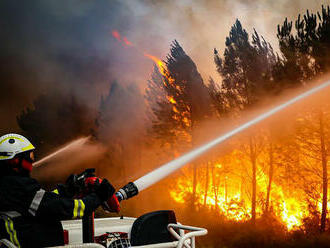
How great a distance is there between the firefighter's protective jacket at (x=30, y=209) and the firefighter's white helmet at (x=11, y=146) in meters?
0.20

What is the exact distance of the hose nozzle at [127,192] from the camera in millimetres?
2795

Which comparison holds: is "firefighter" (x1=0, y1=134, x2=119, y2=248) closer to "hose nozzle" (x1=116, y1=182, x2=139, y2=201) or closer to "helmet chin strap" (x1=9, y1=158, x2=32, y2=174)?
"helmet chin strap" (x1=9, y1=158, x2=32, y2=174)

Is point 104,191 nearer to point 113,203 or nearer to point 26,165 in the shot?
point 113,203

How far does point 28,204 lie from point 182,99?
49.2ft

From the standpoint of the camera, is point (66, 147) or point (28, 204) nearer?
point (28, 204)

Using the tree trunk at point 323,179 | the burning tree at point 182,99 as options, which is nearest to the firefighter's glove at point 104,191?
the tree trunk at point 323,179

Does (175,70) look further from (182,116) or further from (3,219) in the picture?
(3,219)

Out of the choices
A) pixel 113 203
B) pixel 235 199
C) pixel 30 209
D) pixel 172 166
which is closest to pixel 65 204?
pixel 30 209

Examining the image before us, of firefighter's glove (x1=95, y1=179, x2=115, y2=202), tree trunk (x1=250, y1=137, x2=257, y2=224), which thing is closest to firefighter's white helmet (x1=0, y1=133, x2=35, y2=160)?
firefighter's glove (x1=95, y1=179, x2=115, y2=202)

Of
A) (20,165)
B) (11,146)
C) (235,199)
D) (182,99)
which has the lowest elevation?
(20,165)

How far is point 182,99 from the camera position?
676 inches

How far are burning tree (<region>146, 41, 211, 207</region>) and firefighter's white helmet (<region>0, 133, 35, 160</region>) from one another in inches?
551

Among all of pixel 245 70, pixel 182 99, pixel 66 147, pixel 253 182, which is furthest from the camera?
pixel 66 147

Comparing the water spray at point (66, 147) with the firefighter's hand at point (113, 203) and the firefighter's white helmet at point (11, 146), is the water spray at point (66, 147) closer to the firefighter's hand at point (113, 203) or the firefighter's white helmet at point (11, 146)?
the firefighter's white helmet at point (11, 146)
